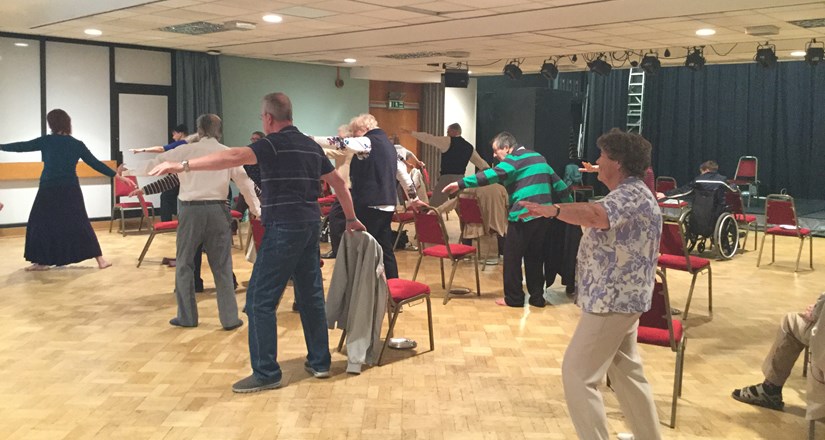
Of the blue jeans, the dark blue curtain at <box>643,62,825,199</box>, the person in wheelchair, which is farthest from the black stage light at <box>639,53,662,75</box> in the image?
the blue jeans

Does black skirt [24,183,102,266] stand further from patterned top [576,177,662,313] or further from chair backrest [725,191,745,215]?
chair backrest [725,191,745,215]

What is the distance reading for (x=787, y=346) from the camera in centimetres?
399

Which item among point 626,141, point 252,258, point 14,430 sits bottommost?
point 14,430

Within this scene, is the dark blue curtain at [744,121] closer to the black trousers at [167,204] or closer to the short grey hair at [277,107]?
the black trousers at [167,204]

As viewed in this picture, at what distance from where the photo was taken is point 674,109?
52.4 feet

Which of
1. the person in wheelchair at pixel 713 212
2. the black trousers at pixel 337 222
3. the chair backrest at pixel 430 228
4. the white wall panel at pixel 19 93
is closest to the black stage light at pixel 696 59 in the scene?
the person in wheelchair at pixel 713 212

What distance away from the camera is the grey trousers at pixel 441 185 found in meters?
9.41

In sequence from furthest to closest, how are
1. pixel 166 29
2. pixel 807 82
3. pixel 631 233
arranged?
pixel 807 82 < pixel 166 29 < pixel 631 233

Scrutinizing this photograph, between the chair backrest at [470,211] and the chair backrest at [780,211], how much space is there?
11.1 ft

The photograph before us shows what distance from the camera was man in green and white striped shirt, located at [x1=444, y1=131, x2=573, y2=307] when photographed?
6004 mm

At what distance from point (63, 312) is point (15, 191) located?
4909 millimetres

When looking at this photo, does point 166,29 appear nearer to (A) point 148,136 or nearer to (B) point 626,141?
(A) point 148,136

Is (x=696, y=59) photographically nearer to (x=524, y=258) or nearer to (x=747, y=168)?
(x=524, y=258)

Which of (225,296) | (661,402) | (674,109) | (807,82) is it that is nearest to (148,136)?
(225,296)
